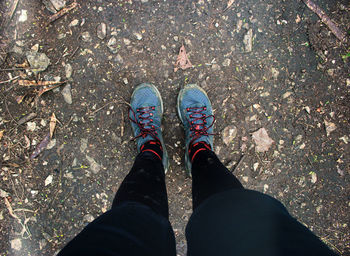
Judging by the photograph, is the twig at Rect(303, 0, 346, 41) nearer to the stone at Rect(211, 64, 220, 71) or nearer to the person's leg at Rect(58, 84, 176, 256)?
the stone at Rect(211, 64, 220, 71)

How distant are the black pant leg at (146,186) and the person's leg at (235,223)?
0.81 ft

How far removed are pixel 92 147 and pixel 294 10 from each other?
7.97 feet

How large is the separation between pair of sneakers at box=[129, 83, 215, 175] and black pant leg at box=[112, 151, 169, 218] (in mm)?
270

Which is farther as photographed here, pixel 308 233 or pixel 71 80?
pixel 71 80

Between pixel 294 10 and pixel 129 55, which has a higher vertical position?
pixel 294 10

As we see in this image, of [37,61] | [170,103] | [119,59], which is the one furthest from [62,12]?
[170,103]

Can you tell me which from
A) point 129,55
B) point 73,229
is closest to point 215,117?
point 129,55

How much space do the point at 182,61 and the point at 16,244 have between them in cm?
244

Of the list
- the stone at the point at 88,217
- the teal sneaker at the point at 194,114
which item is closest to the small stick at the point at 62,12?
the teal sneaker at the point at 194,114

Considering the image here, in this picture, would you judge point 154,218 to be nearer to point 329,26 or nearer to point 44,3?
point 44,3

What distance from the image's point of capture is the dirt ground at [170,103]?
2141mm

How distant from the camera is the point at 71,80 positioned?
7.06ft

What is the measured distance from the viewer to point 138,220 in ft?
4.41

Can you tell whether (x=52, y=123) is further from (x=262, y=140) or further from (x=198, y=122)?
(x=262, y=140)
